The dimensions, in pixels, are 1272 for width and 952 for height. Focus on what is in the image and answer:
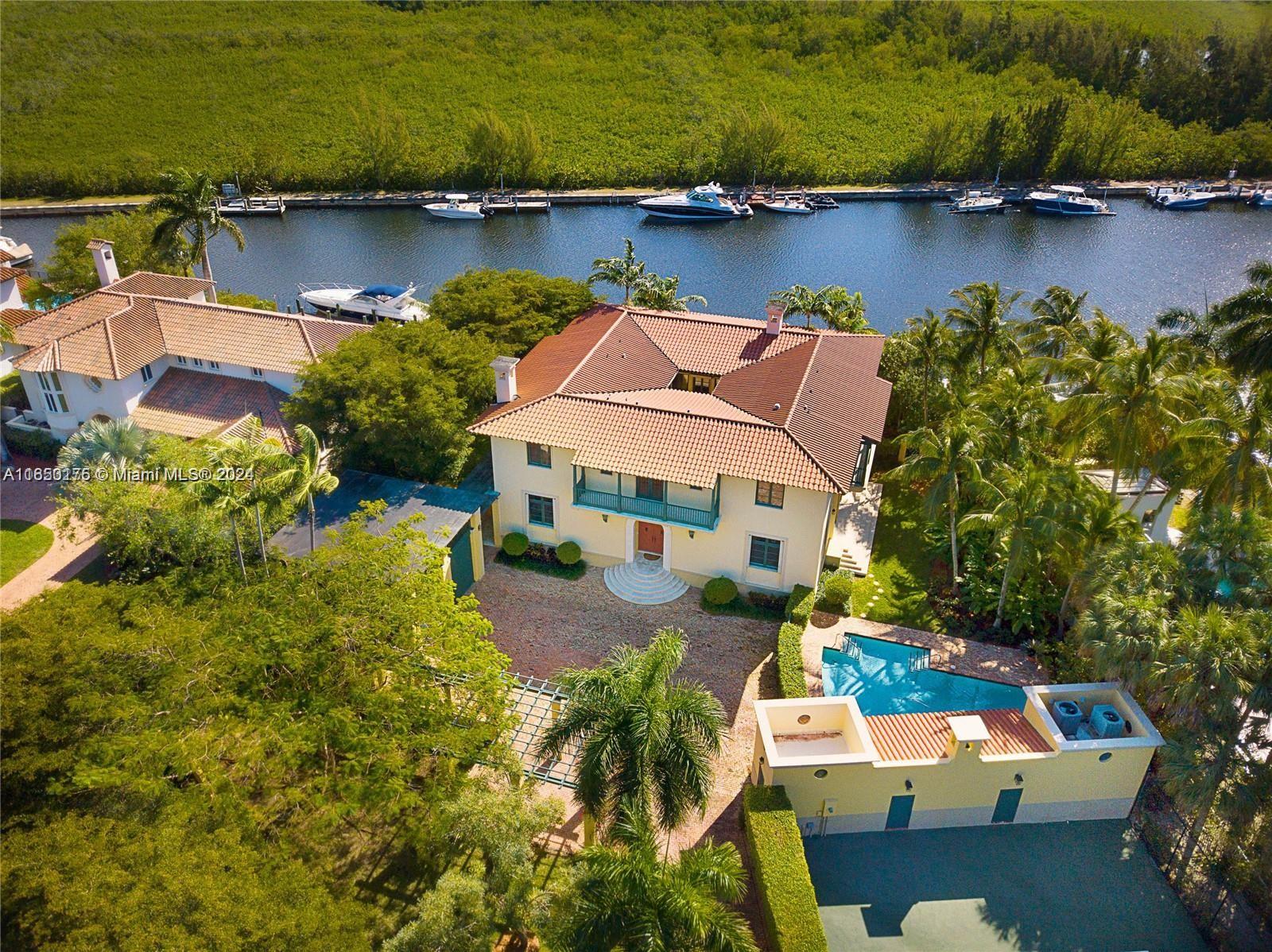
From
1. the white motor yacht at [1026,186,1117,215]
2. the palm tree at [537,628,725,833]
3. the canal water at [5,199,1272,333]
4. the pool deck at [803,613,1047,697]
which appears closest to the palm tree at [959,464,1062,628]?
the pool deck at [803,613,1047,697]

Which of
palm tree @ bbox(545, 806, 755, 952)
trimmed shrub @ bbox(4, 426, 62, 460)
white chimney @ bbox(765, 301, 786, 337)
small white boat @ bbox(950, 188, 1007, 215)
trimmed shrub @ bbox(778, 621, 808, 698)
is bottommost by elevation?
trimmed shrub @ bbox(778, 621, 808, 698)

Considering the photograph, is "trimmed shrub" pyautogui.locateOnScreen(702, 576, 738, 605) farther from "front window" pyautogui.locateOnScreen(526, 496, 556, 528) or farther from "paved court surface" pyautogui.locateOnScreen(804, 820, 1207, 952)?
"paved court surface" pyautogui.locateOnScreen(804, 820, 1207, 952)

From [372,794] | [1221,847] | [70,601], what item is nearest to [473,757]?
[372,794]

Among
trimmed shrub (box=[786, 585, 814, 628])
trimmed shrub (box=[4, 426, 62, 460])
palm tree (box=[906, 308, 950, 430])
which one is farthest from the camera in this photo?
trimmed shrub (box=[4, 426, 62, 460])

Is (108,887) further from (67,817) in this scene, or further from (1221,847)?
(1221,847)

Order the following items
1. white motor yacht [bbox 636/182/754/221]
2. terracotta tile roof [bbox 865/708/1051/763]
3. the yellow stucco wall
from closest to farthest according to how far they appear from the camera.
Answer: terracotta tile roof [bbox 865/708/1051/763] → the yellow stucco wall → white motor yacht [bbox 636/182/754/221]

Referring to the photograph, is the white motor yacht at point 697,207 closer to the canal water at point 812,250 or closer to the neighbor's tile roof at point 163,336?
the canal water at point 812,250

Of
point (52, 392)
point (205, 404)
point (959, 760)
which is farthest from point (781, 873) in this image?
point (52, 392)

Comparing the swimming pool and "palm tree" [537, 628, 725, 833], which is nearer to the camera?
"palm tree" [537, 628, 725, 833]
